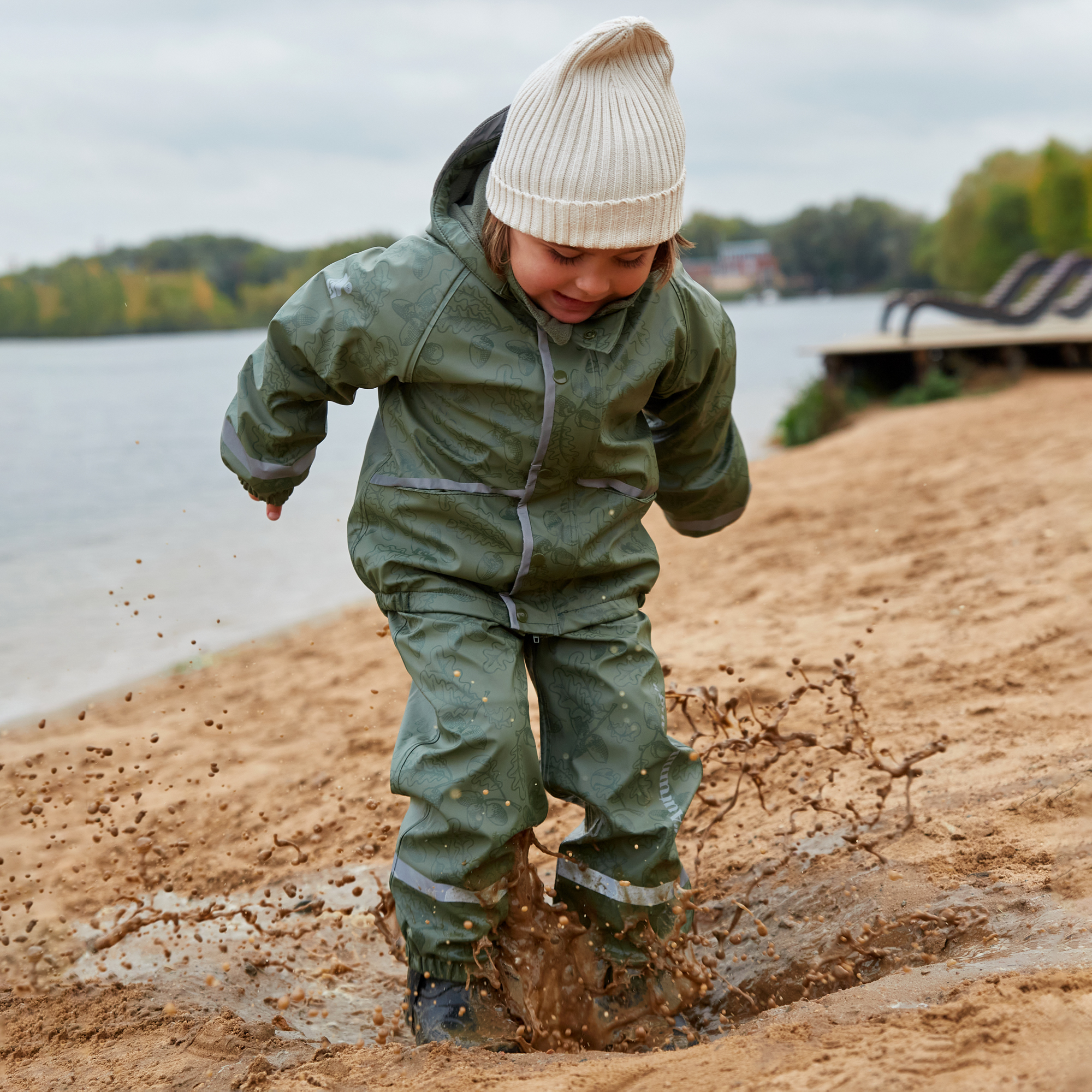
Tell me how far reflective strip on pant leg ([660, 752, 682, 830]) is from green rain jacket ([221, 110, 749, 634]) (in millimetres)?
317

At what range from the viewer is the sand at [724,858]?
1881 mm

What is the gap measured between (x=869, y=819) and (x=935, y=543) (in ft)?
10.6

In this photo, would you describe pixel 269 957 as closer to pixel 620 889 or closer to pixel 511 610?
pixel 620 889

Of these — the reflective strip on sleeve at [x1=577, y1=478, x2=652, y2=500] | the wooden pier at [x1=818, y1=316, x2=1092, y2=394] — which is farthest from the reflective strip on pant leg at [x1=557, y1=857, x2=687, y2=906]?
the wooden pier at [x1=818, y1=316, x2=1092, y2=394]

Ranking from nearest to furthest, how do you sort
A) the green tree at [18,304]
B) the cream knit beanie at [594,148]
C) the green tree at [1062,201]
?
the cream knit beanie at [594,148], the green tree at [18,304], the green tree at [1062,201]

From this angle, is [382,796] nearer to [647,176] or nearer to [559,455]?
[559,455]

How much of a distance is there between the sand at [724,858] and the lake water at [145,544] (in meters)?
0.70

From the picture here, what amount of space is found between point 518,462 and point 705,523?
2.25 feet

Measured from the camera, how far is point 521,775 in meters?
2.21

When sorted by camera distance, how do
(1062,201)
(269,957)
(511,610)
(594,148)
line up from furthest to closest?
(1062,201) < (269,957) < (511,610) < (594,148)

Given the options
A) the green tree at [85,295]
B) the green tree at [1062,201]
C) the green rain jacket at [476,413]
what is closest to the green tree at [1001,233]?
the green tree at [1062,201]

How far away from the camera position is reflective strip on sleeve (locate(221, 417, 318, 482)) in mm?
2367

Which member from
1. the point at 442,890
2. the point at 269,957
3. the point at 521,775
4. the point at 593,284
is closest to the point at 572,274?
the point at 593,284

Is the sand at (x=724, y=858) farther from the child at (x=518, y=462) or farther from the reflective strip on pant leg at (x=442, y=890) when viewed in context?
the child at (x=518, y=462)
